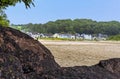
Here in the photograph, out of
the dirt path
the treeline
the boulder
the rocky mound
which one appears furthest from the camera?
the treeline

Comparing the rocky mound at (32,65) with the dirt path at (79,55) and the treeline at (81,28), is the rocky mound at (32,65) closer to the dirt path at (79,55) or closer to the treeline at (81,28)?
the dirt path at (79,55)

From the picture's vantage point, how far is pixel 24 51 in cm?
400

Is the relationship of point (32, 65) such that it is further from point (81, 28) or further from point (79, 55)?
point (81, 28)

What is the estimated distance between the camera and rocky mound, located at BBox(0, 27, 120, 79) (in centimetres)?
305

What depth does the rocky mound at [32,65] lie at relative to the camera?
3.05 m

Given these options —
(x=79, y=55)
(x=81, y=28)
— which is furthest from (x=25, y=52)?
(x=81, y=28)

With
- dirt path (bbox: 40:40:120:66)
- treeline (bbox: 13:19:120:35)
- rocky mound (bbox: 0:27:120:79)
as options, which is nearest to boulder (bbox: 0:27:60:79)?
rocky mound (bbox: 0:27:120:79)

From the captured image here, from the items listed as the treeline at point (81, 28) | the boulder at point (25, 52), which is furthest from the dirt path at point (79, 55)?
the treeline at point (81, 28)

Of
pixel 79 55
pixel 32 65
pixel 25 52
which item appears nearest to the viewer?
pixel 32 65

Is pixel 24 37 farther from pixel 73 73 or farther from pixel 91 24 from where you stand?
pixel 91 24

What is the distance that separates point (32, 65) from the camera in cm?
380

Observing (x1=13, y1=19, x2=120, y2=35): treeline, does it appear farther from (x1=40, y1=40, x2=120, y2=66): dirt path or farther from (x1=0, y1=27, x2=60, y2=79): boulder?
(x1=0, y1=27, x2=60, y2=79): boulder

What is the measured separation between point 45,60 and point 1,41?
0.55 meters

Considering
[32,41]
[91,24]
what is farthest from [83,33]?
[32,41]
